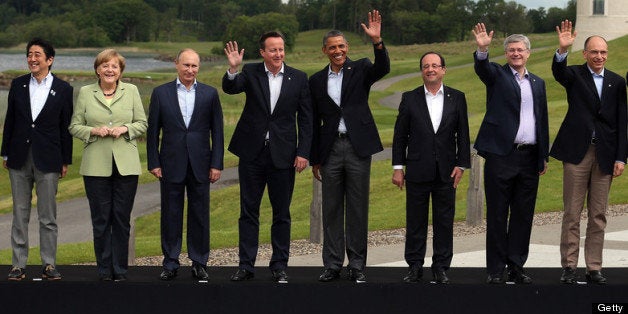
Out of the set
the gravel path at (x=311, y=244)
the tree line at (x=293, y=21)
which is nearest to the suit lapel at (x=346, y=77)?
the gravel path at (x=311, y=244)

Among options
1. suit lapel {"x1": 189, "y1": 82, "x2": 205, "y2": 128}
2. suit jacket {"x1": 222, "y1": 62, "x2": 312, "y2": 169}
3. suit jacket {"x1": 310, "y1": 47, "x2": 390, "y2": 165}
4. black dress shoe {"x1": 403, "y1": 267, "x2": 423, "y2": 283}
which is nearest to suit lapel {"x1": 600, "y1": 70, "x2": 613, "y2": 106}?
suit jacket {"x1": 310, "y1": 47, "x2": 390, "y2": 165}

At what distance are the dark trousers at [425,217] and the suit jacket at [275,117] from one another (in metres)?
1.02

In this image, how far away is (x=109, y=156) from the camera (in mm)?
10062

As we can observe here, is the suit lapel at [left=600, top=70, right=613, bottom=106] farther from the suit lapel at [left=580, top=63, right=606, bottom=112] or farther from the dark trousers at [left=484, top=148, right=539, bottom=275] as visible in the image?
the dark trousers at [left=484, top=148, right=539, bottom=275]

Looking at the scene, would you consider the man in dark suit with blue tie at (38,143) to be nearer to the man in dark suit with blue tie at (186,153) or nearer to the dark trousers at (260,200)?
the man in dark suit with blue tie at (186,153)

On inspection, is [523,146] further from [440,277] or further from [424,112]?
[440,277]

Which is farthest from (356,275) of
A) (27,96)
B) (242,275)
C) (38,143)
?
(27,96)

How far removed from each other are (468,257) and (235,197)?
11.4 meters

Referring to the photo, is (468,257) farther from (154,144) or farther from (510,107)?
(154,144)

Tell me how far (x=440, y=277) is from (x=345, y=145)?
4.56 ft

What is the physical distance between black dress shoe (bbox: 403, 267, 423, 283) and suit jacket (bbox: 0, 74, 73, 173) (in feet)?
10.2

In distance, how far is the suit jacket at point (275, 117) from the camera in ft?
33.2

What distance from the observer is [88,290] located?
31.4 feet

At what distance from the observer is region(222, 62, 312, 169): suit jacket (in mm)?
10133
